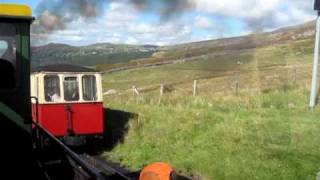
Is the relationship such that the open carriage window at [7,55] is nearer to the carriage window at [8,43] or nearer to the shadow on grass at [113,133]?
the carriage window at [8,43]

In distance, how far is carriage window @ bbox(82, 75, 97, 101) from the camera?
1789cm

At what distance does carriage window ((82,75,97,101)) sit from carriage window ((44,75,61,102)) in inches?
30.1

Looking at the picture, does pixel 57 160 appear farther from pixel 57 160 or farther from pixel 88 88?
pixel 88 88

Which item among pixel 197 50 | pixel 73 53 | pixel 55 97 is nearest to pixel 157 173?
pixel 55 97

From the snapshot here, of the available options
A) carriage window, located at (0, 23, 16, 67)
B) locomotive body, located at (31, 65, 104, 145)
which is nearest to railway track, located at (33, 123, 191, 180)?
carriage window, located at (0, 23, 16, 67)

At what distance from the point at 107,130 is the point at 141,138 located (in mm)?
3180

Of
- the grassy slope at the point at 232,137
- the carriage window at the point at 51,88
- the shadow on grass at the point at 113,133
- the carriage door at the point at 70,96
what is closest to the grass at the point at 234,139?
the grassy slope at the point at 232,137

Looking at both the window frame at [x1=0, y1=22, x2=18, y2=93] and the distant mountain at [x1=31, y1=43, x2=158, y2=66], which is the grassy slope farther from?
the window frame at [x1=0, y1=22, x2=18, y2=93]

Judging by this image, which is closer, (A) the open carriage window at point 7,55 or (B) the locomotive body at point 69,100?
(A) the open carriage window at point 7,55

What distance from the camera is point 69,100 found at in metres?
17.6

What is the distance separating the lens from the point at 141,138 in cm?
1738

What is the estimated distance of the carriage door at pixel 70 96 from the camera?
57.2ft

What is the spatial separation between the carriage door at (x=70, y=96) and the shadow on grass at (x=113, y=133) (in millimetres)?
894

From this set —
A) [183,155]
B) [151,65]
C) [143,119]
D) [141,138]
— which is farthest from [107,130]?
[151,65]
